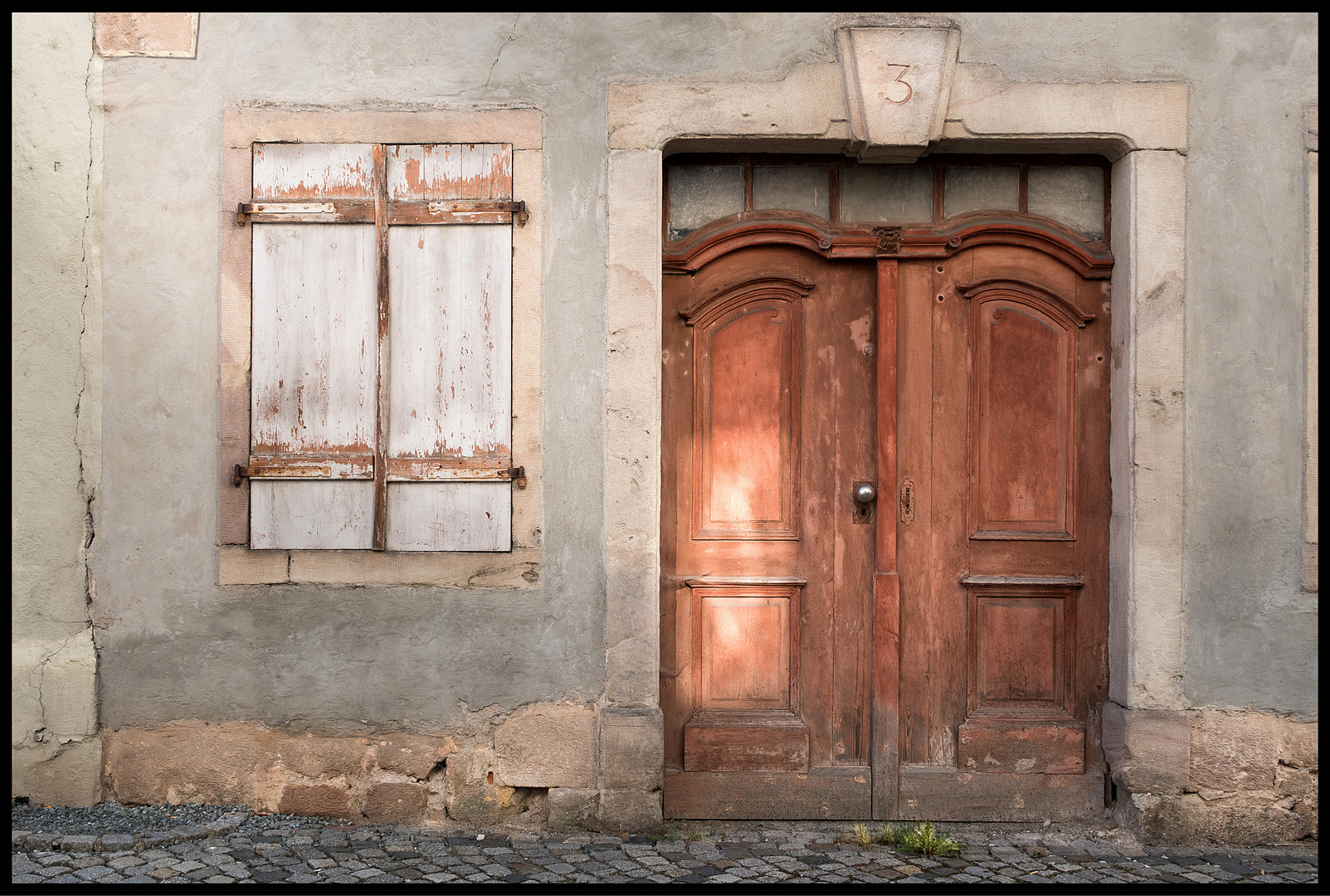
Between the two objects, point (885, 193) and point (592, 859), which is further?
point (885, 193)

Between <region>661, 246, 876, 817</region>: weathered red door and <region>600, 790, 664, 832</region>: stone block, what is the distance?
35 cm

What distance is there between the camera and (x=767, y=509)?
14.1 feet

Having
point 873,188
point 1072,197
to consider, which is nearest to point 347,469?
point 873,188

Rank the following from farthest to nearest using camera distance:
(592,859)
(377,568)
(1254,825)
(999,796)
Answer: (999,796) < (377,568) < (1254,825) < (592,859)

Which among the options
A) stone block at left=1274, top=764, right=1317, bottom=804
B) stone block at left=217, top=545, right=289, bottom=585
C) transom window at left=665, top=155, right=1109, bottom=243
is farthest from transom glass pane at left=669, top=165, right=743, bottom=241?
stone block at left=1274, top=764, right=1317, bottom=804

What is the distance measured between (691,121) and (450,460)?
1.65 meters

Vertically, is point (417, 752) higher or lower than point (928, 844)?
higher

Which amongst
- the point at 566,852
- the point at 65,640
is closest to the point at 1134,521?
the point at 566,852

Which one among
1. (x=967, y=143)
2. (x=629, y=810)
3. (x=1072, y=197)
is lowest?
(x=629, y=810)

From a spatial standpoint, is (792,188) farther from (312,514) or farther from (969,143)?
(312,514)

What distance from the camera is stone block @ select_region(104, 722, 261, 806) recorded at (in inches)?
162

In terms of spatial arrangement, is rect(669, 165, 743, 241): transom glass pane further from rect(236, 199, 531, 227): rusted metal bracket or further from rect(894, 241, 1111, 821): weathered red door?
rect(894, 241, 1111, 821): weathered red door

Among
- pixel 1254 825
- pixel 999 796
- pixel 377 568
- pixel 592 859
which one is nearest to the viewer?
pixel 592 859

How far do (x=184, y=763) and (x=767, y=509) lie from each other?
2556 mm
